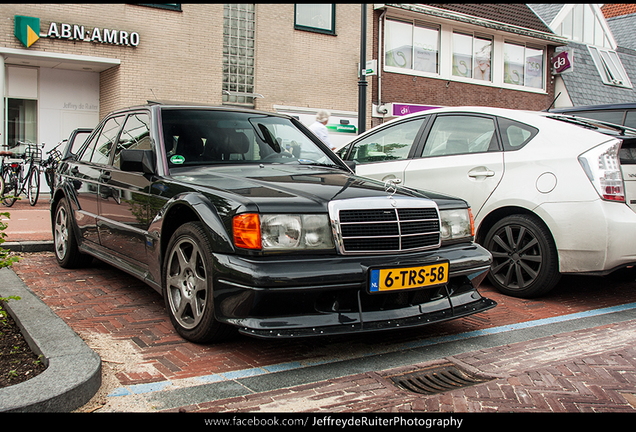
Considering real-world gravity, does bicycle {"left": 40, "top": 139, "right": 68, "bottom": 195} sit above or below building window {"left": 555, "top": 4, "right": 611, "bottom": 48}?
below

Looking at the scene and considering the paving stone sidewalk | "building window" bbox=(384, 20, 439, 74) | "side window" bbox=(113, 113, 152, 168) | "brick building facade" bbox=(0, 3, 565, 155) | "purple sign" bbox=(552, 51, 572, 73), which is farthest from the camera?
"purple sign" bbox=(552, 51, 572, 73)

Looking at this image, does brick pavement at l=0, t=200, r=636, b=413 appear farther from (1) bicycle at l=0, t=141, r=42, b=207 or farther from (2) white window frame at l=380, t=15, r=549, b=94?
(2) white window frame at l=380, t=15, r=549, b=94

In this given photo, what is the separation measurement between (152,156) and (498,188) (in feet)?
9.73

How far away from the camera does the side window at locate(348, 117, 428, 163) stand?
5934mm

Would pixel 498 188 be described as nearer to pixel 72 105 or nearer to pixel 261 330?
pixel 261 330

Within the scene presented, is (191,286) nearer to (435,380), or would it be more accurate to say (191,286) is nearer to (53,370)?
(53,370)

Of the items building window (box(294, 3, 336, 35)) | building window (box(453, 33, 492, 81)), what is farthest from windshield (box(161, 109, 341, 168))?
building window (box(453, 33, 492, 81))

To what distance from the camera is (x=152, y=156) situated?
416cm

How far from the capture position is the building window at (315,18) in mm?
17891

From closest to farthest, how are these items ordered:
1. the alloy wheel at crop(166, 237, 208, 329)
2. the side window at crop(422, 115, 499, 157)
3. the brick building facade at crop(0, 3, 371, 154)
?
the alloy wheel at crop(166, 237, 208, 329) < the side window at crop(422, 115, 499, 157) < the brick building facade at crop(0, 3, 371, 154)

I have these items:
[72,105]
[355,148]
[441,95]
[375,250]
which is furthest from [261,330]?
[441,95]

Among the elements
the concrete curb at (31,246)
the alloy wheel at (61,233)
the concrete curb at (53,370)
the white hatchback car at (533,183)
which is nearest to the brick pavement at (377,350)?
the concrete curb at (53,370)

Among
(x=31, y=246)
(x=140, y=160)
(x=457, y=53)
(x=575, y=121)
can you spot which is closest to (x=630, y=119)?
(x=575, y=121)

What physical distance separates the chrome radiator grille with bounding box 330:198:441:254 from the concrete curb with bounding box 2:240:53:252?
4.78m
